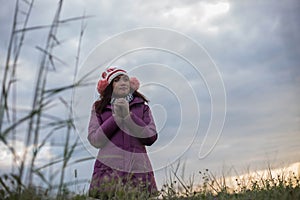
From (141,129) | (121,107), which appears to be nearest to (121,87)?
(121,107)

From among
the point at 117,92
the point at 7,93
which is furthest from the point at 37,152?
the point at 117,92

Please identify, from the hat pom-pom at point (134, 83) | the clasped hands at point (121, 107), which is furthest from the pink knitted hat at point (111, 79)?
the clasped hands at point (121, 107)

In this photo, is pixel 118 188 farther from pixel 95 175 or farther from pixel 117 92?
pixel 117 92

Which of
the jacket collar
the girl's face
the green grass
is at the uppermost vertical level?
the girl's face

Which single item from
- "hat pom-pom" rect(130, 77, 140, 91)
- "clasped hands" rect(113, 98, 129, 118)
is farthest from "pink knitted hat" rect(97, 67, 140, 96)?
"clasped hands" rect(113, 98, 129, 118)

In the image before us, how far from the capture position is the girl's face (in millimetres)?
5094

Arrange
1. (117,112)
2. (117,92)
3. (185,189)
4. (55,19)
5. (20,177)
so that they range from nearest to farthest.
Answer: (20,177), (55,19), (185,189), (117,112), (117,92)

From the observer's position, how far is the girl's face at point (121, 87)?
5.09 metres

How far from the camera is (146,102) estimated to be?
524 cm

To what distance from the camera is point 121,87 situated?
5.10 meters

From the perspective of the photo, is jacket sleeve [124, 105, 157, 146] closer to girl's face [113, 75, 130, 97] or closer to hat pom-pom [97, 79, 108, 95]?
girl's face [113, 75, 130, 97]

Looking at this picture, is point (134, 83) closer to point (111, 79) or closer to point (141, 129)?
point (111, 79)

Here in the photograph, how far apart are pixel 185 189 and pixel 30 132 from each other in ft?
6.83

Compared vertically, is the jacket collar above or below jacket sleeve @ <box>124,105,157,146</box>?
above
